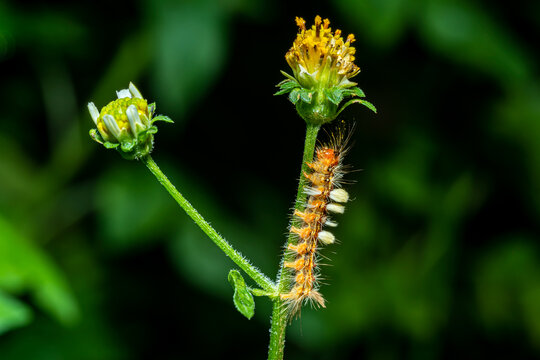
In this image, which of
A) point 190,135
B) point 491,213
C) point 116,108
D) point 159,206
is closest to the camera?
point 116,108

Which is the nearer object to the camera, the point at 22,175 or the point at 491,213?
the point at 22,175

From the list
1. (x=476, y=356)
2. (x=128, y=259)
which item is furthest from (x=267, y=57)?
(x=476, y=356)

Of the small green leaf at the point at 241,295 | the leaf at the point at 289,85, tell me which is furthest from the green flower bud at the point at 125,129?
the small green leaf at the point at 241,295

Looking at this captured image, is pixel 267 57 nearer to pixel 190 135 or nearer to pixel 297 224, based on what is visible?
pixel 190 135

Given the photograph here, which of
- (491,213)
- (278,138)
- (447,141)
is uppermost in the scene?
(447,141)

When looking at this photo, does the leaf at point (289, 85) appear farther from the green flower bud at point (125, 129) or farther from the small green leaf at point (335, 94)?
the green flower bud at point (125, 129)

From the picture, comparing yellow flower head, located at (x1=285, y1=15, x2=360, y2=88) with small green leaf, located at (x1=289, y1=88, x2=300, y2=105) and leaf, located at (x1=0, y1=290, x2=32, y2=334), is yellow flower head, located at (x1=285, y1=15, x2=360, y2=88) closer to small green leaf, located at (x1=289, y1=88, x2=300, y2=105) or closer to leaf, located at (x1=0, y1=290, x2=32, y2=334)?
small green leaf, located at (x1=289, y1=88, x2=300, y2=105)

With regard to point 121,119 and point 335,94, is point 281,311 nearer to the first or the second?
point 335,94
